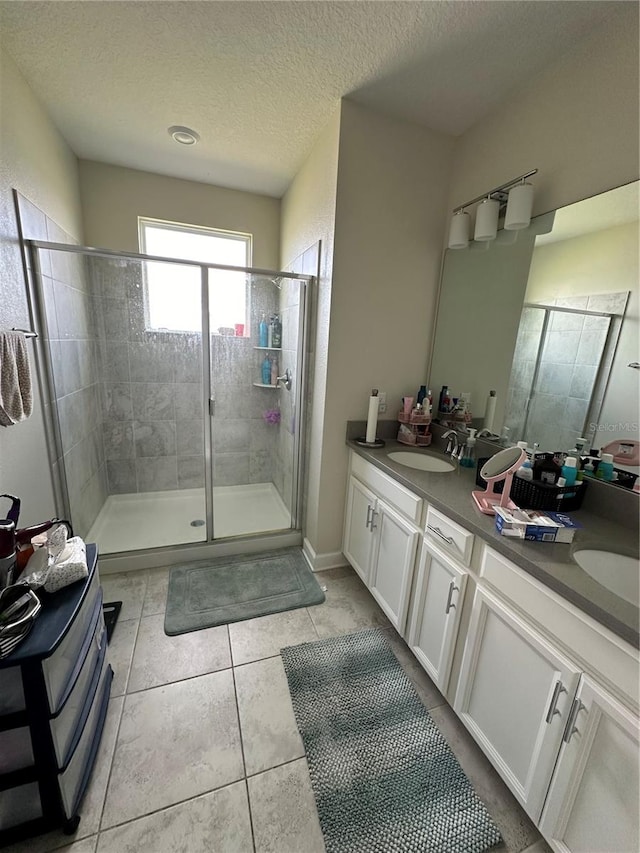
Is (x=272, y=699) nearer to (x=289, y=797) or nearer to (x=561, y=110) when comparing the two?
(x=289, y=797)

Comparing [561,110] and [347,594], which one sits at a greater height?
[561,110]

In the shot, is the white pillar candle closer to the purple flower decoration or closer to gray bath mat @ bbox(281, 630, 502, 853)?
the purple flower decoration

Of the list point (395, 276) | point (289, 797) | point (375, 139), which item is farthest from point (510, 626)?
point (375, 139)

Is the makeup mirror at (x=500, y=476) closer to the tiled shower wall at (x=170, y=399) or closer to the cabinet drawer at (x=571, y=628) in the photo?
the cabinet drawer at (x=571, y=628)

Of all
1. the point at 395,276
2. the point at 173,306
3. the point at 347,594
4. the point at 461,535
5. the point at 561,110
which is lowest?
the point at 347,594

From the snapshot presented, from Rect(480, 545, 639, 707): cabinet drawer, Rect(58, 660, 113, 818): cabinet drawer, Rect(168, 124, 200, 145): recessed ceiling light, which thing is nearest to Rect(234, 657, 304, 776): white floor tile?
Rect(58, 660, 113, 818): cabinet drawer

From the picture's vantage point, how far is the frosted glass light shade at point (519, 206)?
148 centimetres

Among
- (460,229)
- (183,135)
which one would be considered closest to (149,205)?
(183,135)

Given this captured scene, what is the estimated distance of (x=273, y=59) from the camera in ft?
4.78

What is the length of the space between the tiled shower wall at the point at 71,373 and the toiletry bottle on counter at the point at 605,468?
260cm

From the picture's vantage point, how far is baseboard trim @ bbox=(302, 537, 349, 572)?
88.3 inches

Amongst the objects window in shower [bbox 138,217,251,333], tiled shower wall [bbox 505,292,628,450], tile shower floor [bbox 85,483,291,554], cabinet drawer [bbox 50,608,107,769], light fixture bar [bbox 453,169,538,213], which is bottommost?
tile shower floor [bbox 85,483,291,554]

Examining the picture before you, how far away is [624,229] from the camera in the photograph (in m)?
1.21

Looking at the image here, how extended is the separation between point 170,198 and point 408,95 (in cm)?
185
